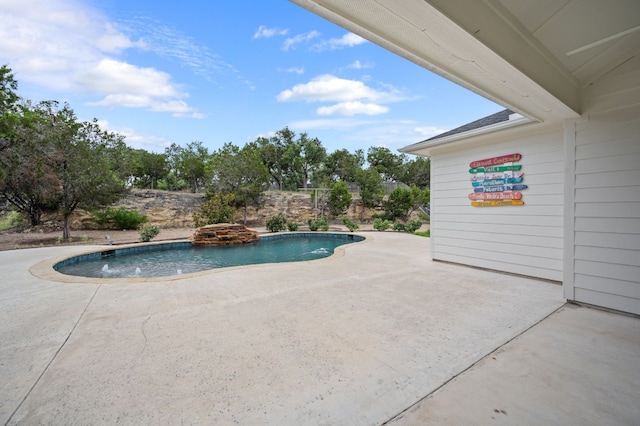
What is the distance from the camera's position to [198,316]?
2.70 m

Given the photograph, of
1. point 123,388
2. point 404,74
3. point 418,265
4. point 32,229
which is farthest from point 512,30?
point 32,229

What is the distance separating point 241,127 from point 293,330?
23.6 m

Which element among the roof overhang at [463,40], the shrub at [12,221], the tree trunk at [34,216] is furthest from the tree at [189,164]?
the roof overhang at [463,40]

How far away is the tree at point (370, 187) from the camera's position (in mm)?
16469

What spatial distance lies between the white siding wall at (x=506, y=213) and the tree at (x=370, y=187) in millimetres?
11013

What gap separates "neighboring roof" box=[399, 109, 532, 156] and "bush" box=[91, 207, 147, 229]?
11829mm

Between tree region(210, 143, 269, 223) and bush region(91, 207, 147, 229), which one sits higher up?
tree region(210, 143, 269, 223)

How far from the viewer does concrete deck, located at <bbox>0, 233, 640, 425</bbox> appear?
142cm

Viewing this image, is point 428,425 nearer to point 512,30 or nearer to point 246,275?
point 512,30

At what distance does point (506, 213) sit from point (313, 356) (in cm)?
399

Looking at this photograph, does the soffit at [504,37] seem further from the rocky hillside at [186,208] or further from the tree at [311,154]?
the tree at [311,154]

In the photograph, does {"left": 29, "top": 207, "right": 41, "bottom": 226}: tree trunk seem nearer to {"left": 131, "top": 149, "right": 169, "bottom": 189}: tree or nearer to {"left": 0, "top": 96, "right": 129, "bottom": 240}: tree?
{"left": 0, "top": 96, "right": 129, "bottom": 240}: tree

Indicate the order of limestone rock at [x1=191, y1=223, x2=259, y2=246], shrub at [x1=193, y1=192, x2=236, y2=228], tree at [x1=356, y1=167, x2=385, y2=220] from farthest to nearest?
tree at [x1=356, y1=167, x2=385, y2=220]
shrub at [x1=193, y1=192, x2=236, y2=228]
limestone rock at [x1=191, y1=223, x2=259, y2=246]

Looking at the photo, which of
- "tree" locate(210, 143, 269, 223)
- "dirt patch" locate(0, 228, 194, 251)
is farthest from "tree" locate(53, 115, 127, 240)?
"tree" locate(210, 143, 269, 223)
